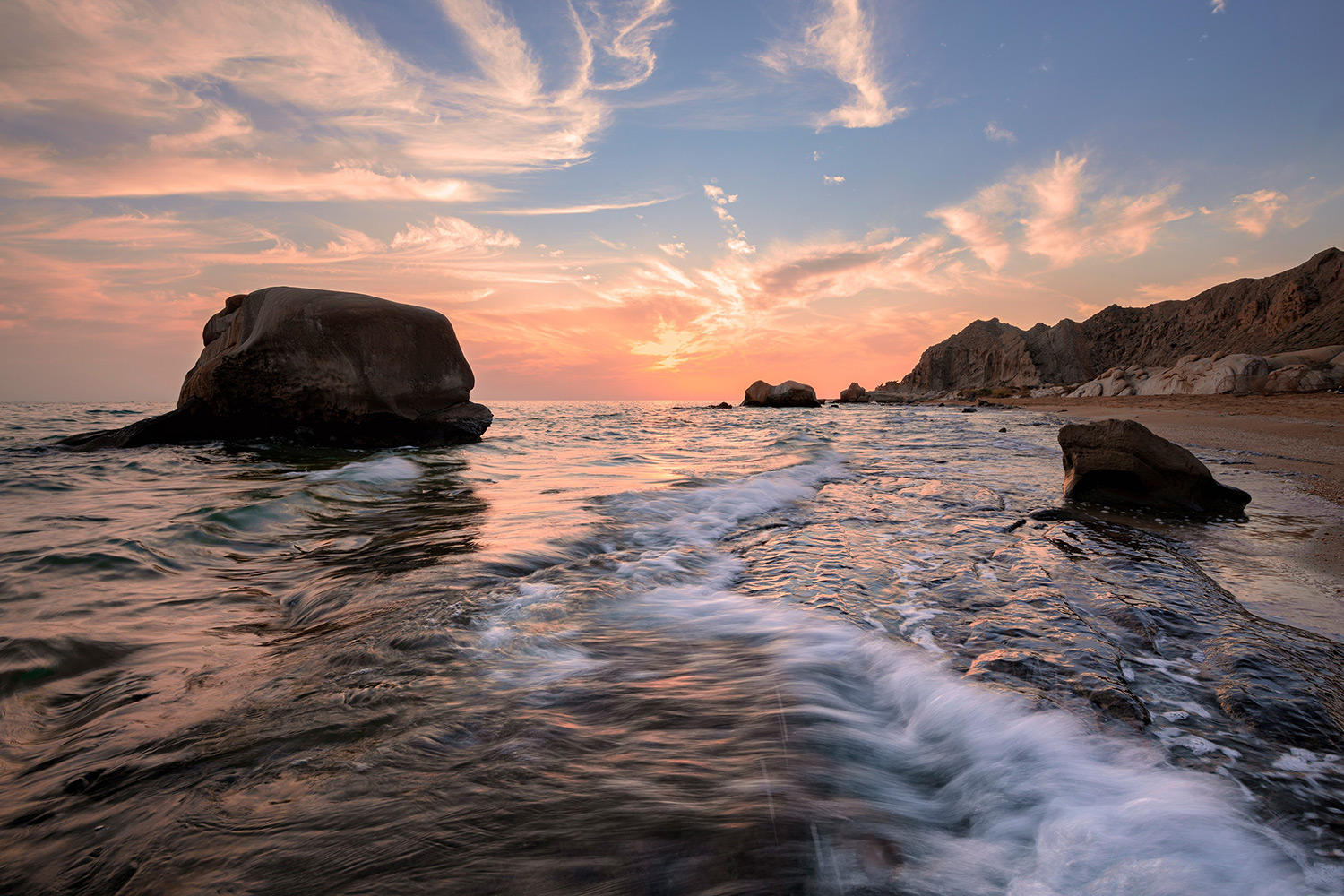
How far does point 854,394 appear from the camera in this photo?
71.5 metres

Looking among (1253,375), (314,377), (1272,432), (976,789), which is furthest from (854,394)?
(976,789)

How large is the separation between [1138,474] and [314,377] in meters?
13.1

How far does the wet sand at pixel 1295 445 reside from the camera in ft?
10.2

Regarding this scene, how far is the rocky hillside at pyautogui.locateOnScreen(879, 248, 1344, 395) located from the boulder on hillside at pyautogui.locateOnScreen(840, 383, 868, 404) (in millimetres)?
19858

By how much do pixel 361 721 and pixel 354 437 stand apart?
1106 cm

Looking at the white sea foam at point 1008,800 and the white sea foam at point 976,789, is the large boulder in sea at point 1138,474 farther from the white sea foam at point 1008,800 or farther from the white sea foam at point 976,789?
the white sea foam at point 1008,800

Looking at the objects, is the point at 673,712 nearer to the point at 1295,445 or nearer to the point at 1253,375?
the point at 1295,445

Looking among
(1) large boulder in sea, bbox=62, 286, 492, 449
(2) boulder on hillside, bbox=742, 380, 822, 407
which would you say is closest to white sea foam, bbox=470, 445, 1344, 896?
(1) large boulder in sea, bbox=62, 286, 492, 449

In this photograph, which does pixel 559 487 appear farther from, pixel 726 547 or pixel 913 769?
pixel 913 769

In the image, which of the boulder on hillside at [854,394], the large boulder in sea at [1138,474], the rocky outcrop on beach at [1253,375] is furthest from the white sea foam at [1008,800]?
the boulder on hillside at [854,394]

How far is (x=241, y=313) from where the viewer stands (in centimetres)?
1152

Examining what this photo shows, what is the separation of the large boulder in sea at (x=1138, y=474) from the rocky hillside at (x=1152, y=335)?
2104 inches

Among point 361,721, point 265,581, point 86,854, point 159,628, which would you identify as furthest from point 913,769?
point 265,581

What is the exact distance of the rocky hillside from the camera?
145 feet
